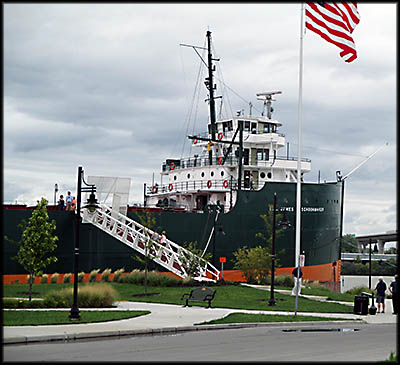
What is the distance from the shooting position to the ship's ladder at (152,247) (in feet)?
104

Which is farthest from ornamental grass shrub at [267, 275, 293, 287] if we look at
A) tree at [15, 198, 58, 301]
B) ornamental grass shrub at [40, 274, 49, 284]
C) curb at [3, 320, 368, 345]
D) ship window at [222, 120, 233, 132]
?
ship window at [222, 120, 233, 132]

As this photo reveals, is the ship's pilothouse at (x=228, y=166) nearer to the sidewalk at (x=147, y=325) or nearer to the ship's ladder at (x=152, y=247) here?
the ship's ladder at (x=152, y=247)

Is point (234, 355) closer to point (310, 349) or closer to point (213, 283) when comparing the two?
point (310, 349)

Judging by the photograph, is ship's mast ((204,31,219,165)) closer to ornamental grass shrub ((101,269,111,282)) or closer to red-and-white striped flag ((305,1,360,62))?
ornamental grass shrub ((101,269,111,282))

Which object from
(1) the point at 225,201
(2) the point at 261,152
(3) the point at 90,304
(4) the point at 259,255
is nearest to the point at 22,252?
(3) the point at 90,304

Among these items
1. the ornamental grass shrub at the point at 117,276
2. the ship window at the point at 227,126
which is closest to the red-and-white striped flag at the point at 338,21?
the ornamental grass shrub at the point at 117,276

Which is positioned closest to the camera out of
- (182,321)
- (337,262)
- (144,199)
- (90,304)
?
(182,321)

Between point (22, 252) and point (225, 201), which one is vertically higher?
point (225, 201)

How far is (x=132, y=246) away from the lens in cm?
3297

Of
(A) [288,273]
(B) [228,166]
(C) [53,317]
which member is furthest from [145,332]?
(B) [228,166]

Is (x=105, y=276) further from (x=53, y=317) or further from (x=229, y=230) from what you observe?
(x=53, y=317)

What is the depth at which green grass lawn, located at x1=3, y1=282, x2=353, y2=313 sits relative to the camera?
2458cm

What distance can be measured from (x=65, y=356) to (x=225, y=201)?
3077cm

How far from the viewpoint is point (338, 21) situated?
75.7 feet
